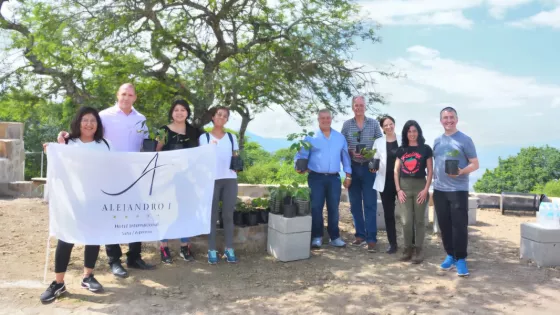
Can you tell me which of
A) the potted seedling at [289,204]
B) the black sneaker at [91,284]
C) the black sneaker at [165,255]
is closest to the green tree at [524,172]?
the potted seedling at [289,204]

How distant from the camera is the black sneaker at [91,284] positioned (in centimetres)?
383

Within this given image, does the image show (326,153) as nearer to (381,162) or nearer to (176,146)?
(381,162)

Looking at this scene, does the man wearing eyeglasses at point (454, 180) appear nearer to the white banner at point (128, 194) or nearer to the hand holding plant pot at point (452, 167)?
the hand holding plant pot at point (452, 167)

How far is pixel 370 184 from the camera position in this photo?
5.23 meters

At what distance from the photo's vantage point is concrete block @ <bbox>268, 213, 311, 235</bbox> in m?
4.82

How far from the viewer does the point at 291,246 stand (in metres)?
4.87

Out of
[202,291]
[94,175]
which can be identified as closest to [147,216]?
[94,175]

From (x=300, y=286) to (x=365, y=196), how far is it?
1580 mm

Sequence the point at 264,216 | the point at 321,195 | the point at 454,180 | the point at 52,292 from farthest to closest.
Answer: the point at 264,216, the point at 321,195, the point at 454,180, the point at 52,292

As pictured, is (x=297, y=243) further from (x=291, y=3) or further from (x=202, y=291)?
(x=291, y=3)

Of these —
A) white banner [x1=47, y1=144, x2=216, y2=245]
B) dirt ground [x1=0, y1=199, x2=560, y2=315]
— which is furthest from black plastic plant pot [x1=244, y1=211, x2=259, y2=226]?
white banner [x1=47, y1=144, x2=216, y2=245]

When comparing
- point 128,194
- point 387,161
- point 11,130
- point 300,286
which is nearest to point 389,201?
point 387,161

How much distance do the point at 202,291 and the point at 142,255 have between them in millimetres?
1313

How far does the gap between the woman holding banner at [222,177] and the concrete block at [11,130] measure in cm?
892
